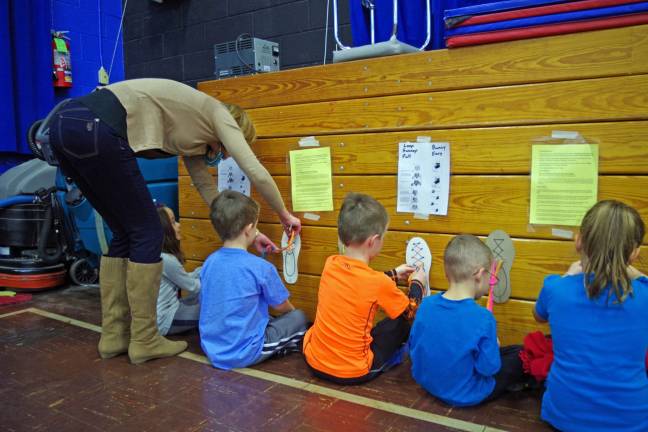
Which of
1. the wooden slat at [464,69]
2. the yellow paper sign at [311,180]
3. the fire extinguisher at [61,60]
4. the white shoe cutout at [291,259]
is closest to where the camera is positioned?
the wooden slat at [464,69]

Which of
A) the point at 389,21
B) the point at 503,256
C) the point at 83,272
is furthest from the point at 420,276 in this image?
the point at 83,272

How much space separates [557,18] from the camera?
2105 millimetres

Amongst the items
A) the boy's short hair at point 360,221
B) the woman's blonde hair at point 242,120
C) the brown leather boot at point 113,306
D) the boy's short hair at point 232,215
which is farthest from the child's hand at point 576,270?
the brown leather boot at point 113,306

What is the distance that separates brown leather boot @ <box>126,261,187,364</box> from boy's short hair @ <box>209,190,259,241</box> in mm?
331

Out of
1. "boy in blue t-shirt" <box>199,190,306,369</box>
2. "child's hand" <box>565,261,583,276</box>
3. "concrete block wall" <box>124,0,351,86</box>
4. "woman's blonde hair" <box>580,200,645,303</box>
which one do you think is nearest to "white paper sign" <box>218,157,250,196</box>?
"boy in blue t-shirt" <box>199,190,306,369</box>

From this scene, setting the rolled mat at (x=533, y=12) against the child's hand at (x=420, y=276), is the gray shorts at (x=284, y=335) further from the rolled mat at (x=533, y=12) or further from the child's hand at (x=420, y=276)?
the rolled mat at (x=533, y=12)

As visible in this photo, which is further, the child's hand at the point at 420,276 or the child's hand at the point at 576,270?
the child's hand at the point at 420,276

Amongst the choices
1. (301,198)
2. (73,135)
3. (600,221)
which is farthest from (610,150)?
(73,135)

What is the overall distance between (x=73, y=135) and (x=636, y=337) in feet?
7.27

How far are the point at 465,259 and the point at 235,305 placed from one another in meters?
1.04

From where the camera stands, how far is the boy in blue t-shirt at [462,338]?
1869 millimetres

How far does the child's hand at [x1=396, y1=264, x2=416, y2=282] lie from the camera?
245 centimetres

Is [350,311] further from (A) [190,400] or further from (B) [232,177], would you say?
(B) [232,177]

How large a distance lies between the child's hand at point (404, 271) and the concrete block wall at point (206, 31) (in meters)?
2.13
